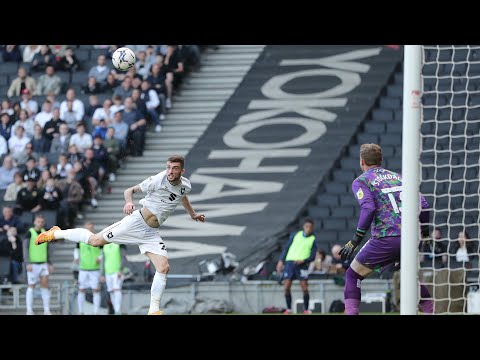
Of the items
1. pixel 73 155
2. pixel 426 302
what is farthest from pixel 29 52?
pixel 426 302

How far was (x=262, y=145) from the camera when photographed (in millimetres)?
23953

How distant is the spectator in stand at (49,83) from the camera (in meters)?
25.0

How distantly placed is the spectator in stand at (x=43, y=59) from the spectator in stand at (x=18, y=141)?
2257 mm

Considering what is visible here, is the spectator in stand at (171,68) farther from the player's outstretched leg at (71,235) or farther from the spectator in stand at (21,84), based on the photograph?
the player's outstretched leg at (71,235)

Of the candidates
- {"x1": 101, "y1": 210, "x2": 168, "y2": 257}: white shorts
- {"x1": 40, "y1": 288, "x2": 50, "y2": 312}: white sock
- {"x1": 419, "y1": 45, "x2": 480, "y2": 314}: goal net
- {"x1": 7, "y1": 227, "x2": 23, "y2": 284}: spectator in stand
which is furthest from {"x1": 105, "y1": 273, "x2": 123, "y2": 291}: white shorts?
{"x1": 101, "y1": 210, "x2": 168, "y2": 257}: white shorts

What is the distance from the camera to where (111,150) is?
23.5m

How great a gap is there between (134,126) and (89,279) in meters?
4.59

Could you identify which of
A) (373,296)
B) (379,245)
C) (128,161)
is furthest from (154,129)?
(379,245)

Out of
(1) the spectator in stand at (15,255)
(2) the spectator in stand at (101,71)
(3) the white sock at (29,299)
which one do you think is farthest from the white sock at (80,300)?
(2) the spectator in stand at (101,71)

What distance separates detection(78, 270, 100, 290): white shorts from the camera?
20.2 m

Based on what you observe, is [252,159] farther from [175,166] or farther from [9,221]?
[175,166]

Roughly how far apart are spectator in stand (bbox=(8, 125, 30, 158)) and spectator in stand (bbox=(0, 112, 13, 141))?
0.68ft
